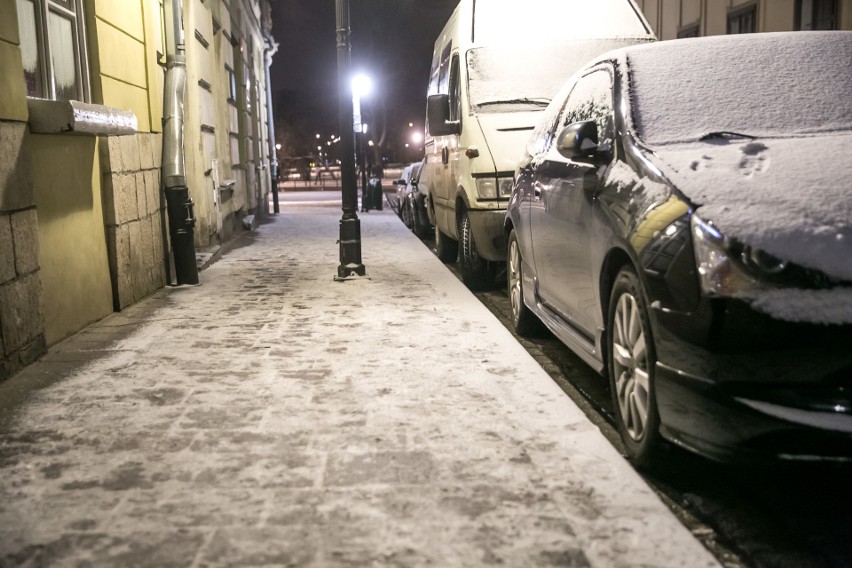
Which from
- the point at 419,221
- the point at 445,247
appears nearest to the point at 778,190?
the point at 445,247

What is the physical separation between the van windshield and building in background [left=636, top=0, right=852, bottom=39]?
18.8 feet

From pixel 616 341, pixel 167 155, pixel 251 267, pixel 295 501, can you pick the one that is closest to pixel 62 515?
pixel 295 501

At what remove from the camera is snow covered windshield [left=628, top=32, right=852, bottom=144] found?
13.5 feet

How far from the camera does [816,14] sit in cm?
1379

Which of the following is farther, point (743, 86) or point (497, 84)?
point (497, 84)

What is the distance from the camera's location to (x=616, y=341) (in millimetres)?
3941

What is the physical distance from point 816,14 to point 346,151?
28.8ft

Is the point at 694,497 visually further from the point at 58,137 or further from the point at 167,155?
the point at 167,155

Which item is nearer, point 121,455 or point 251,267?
point 121,455

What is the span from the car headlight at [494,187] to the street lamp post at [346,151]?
5.67ft

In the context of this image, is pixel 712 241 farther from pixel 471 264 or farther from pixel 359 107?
pixel 359 107

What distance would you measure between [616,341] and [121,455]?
222 cm

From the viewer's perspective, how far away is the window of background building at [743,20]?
15758 millimetres

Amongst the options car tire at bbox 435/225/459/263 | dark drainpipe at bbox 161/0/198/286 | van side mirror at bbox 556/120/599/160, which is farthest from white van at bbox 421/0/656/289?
van side mirror at bbox 556/120/599/160
